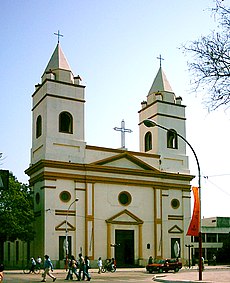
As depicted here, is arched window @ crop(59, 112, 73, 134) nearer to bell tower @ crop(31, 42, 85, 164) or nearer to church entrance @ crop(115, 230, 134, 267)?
bell tower @ crop(31, 42, 85, 164)

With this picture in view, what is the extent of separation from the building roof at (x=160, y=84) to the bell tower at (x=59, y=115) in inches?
442

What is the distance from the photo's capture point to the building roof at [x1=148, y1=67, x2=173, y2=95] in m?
66.1

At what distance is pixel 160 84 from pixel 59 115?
1551cm

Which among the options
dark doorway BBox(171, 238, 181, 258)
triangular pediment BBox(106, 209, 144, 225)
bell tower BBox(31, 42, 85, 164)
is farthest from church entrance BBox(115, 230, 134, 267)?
bell tower BBox(31, 42, 85, 164)

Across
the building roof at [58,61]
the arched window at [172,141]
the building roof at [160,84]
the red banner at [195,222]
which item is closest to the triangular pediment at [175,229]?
the arched window at [172,141]

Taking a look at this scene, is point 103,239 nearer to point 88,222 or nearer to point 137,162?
point 88,222

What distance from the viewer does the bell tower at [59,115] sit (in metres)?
56.2

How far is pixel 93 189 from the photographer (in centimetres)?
5684

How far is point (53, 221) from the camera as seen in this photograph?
53.9 metres

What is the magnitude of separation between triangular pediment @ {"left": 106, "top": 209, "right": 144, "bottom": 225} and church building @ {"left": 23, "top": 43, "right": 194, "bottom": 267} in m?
0.05

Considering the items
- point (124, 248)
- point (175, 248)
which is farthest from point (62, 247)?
point (175, 248)

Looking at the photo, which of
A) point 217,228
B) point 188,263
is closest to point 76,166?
point 188,263

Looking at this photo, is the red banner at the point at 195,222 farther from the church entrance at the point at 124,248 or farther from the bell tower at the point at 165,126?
the bell tower at the point at 165,126

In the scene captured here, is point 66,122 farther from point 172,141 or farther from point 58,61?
point 172,141
